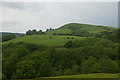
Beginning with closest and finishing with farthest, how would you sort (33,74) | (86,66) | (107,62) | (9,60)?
1. (33,74)
2. (107,62)
3. (86,66)
4. (9,60)

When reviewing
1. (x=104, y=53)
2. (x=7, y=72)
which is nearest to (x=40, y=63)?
(x=7, y=72)

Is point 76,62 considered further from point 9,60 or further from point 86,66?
point 9,60

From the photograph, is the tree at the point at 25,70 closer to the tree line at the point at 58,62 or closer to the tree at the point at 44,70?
the tree line at the point at 58,62

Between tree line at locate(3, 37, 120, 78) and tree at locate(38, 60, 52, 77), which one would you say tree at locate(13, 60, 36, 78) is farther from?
tree at locate(38, 60, 52, 77)

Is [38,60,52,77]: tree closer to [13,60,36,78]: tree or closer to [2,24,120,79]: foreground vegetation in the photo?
[2,24,120,79]: foreground vegetation

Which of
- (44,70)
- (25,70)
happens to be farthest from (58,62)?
(25,70)

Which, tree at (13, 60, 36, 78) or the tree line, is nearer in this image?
tree at (13, 60, 36, 78)

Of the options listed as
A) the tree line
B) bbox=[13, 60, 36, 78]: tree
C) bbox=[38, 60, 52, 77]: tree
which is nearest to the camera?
bbox=[13, 60, 36, 78]: tree

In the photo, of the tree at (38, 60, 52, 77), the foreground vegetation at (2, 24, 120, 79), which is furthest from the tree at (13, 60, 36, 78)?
the tree at (38, 60, 52, 77)

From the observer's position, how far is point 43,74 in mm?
43438

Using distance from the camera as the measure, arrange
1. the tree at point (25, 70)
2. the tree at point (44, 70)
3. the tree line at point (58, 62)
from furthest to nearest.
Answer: the tree at point (44, 70)
the tree line at point (58, 62)
the tree at point (25, 70)

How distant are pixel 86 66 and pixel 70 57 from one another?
1340 centimetres

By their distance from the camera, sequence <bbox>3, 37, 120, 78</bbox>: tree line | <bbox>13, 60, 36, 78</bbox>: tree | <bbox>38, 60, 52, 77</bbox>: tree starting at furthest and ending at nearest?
<bbox>38, 60, 52, 77</bbox>: tree → <bbox>3, 37, 120, 78</bbox>: tree line → <bbox>13, 60, 36, 78</bbox>: tree

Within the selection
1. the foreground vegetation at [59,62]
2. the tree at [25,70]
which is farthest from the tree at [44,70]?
the tree at [25,70]
